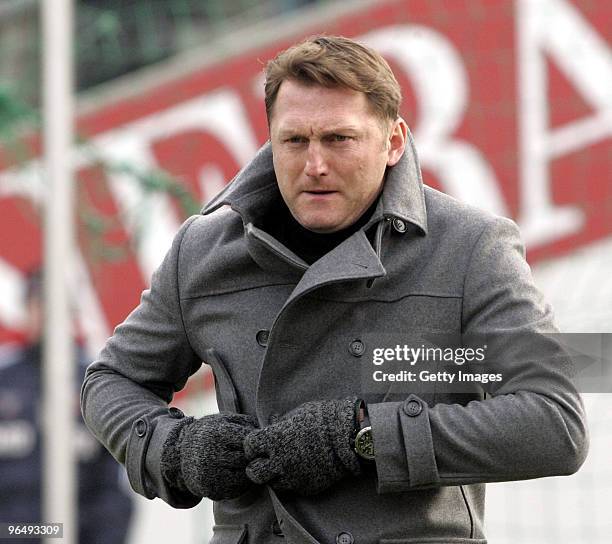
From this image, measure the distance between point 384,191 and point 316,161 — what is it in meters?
0.13

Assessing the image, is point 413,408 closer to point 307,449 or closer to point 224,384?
point 307,449

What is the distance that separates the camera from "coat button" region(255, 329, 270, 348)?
2098 mm

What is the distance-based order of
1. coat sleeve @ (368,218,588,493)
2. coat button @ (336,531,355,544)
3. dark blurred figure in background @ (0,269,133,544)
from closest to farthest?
coat sleeve @ (368,218,588,493), coat button @ (336,531,355,544), dark blurred figure in background @ (0,269,133,544)

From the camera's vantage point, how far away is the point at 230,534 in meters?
2.10

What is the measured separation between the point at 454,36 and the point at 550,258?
886 millimetres

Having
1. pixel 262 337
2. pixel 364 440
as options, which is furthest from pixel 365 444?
pixel 262 337

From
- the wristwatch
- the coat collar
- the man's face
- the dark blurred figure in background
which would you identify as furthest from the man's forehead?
the dark blurred figure in background

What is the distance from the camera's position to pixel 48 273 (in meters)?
4.45

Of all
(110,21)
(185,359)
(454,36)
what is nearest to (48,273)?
(110,21)

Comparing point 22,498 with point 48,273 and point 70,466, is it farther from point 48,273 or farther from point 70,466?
point 48,273

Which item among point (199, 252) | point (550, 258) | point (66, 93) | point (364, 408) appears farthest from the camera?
point (66, 93)

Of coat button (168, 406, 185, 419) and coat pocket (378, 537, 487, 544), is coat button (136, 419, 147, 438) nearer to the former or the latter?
coat button (168, 406, 185, 419)

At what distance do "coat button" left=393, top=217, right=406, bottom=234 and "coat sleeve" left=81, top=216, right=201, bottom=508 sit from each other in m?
0.39

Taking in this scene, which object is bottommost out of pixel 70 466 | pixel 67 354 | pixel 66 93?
pixel 70 466
